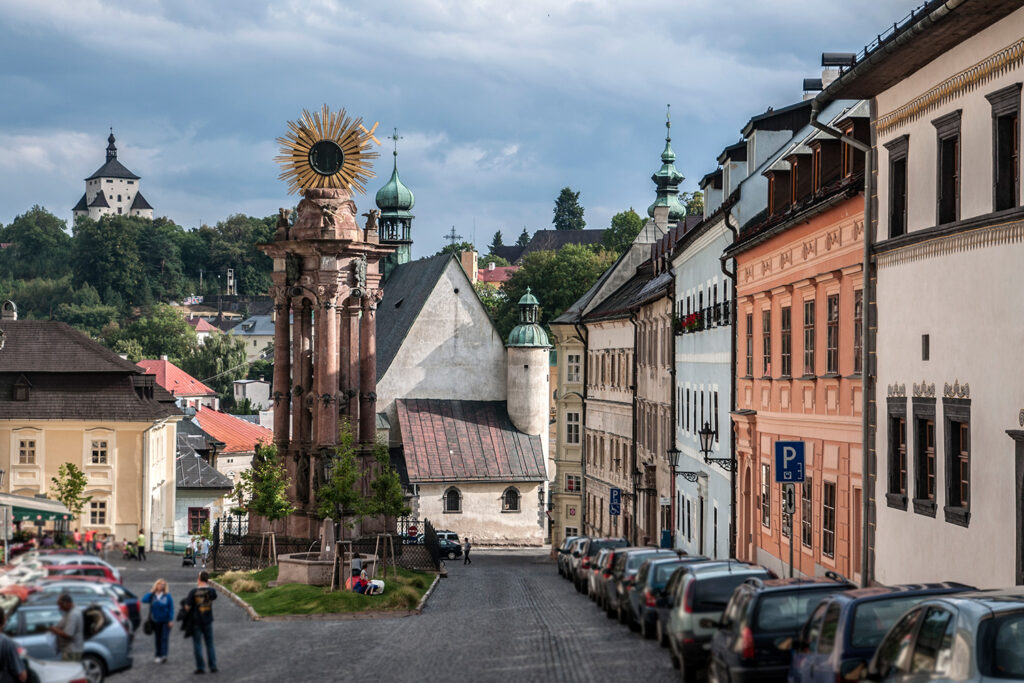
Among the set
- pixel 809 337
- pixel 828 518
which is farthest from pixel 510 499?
pixel 828 518

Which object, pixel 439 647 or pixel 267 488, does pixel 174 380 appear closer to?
pixel 267 488

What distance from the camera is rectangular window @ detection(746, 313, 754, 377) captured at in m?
37.7

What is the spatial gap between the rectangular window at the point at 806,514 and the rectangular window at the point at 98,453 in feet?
151

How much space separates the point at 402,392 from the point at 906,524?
73.1 m

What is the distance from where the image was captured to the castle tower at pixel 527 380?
311 feet

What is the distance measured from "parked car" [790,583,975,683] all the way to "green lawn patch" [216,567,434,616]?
76.2 feet

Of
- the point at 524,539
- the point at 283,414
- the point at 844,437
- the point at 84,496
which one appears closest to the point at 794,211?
the point at 844,437

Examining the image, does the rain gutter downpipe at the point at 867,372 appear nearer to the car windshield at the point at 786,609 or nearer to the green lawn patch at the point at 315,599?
the car windshield at the point at 786,609

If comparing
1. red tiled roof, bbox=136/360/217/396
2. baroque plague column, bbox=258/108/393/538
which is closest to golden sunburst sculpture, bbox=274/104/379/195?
baroque plague column, bbox=258/108/393/538

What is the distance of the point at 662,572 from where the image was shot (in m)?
25.4

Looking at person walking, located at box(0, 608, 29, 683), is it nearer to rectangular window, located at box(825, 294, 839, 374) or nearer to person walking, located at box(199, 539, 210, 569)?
rectangular window, located at box(825, 294, 839, 374)

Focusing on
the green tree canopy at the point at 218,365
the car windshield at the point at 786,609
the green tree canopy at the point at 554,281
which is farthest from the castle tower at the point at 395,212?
the car windshield at the point at 786,609

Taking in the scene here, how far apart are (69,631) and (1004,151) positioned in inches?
504

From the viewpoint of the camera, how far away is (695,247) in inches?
1866
